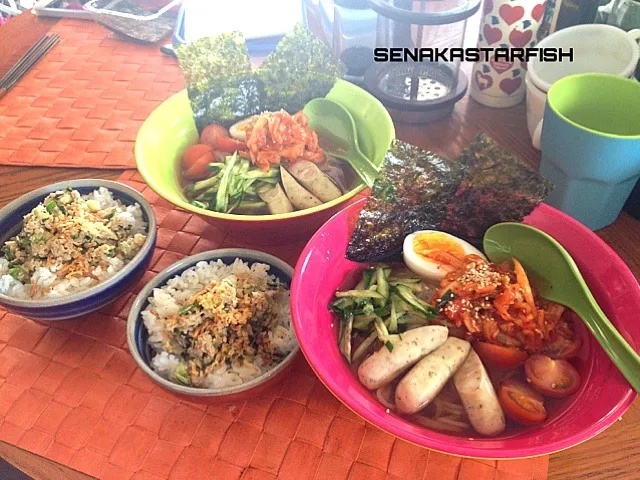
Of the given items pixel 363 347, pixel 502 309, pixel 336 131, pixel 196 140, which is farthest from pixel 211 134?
pixel 502 309

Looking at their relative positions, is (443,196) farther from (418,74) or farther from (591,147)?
(418,74)

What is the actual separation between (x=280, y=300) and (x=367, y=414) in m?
0.30

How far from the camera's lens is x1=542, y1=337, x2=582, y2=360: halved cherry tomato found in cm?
72

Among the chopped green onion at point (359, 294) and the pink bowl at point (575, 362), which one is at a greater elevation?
the pink bowl at point (575, 362)

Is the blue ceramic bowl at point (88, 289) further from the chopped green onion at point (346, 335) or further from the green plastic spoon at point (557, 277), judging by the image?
the green plastic spoon at point (557, 277)

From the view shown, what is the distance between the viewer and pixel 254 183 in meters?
1.02

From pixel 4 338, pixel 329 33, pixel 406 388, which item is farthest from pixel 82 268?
pixel 329 33

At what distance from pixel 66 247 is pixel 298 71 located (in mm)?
570

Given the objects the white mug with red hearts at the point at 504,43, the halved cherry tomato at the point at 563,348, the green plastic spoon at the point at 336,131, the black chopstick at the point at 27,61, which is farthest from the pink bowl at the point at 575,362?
the black chopstick at the point at 27,61

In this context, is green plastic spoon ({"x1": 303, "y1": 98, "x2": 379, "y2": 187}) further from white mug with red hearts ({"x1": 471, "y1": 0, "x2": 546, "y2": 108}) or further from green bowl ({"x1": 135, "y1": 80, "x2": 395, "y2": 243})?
white mug with red hearts ({"x1": 471, "y1": 0, "x2": 546, "y2": 108})

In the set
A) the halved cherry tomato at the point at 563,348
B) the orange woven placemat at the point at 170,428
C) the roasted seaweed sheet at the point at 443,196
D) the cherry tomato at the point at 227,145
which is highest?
the roasted seaweed sheet at the point at 443,196

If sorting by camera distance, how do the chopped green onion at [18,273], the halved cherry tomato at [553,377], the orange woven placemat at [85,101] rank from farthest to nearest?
the orange woven placemat at [85,101] < the chopped green onion at [18,273] < the halved cherry tomato at [553,377]

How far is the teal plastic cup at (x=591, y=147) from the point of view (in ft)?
2.77

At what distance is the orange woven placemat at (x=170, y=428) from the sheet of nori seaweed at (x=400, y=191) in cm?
24
